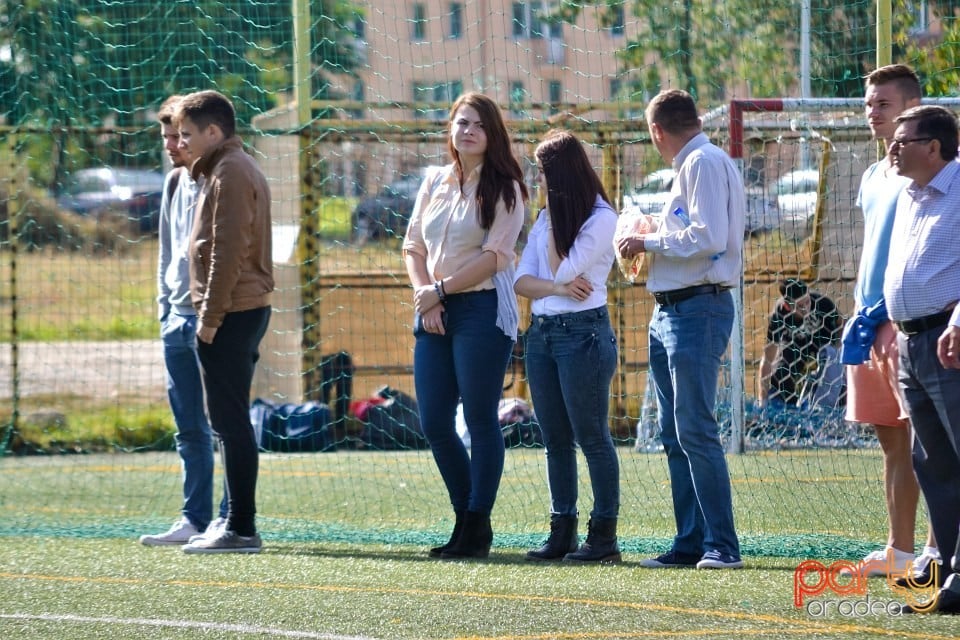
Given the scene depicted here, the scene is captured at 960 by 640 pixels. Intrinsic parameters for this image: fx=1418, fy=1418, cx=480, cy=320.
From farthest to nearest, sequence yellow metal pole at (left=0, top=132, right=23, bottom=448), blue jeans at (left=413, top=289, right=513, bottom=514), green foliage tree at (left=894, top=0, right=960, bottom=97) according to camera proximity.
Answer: yellow metal pole at (left=0, top=132, right=23, bottom=448) → green foliage tree at (left=894, top=0, right=960, bottom=97) → blue jeans at (left=413, top=289, right=513, bottom=514)

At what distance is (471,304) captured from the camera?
5.53 m

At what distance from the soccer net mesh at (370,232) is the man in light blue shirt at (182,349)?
49 cm

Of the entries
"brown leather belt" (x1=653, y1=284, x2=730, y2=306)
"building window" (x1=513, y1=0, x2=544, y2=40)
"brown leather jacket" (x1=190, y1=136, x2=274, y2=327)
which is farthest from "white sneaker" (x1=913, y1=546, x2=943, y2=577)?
"building window" (x1=513, y1=0, x2=544, y2=40)

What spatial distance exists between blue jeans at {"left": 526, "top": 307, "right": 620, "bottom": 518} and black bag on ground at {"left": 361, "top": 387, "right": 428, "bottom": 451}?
3.94 metres

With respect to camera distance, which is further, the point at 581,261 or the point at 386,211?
the point at 386,211

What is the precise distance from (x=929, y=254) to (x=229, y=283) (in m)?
2.71

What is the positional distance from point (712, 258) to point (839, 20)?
11.9ft

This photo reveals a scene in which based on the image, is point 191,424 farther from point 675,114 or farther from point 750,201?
point 750,201

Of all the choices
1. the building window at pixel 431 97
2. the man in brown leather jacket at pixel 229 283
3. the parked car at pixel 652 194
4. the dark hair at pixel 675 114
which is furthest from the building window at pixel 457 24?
the dark hair at pixel 675 114

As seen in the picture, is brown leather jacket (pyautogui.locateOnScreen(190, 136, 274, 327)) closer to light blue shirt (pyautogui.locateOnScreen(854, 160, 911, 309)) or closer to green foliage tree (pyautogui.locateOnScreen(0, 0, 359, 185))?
light blue shirt (pyautogui.locateOnScreen(854, 160, 911, 309))

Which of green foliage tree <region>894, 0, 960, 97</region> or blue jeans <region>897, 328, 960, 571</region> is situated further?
green foliage tree <region>894, 0, 960, 97</region>

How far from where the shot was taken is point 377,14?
919cm

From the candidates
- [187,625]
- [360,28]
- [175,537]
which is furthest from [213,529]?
[360,28]

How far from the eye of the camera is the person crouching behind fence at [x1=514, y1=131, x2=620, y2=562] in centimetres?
539
